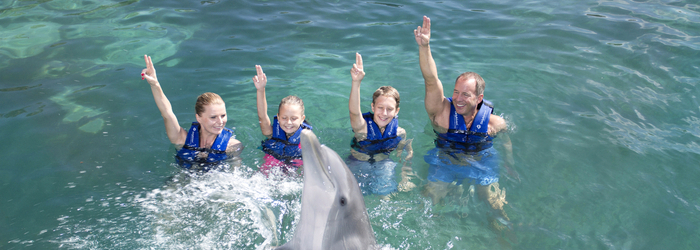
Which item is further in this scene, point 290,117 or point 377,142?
point 377,142

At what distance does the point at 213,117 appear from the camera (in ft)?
15.8

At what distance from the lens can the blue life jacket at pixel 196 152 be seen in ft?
16.4

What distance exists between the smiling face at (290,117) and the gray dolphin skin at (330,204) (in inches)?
73.5

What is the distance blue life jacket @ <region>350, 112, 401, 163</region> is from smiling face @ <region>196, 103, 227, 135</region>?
5.22 feet

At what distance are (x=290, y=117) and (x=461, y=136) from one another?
7.06ft

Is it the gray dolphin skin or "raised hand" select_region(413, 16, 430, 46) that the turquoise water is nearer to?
the gray dolphin skin

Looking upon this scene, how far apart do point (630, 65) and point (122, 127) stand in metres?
8.50

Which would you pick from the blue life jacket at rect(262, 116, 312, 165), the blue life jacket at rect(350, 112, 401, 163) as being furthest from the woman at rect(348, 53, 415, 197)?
the blue life jacket at rect(262, 116, 312, 165)

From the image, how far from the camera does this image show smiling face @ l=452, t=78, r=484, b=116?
509cm

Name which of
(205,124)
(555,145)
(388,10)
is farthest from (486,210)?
(388,10)

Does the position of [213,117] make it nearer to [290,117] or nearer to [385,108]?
[290,117]

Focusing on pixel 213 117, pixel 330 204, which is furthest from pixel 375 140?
pixel 330 204

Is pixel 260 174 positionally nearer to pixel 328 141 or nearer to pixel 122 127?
pixel 328 141

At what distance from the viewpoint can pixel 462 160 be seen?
17.5 ft
